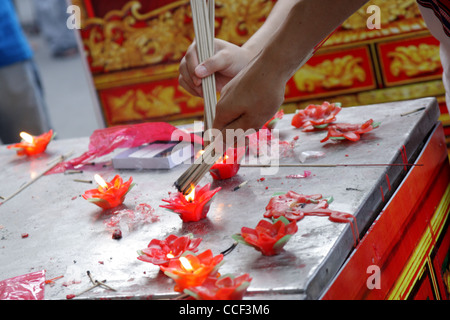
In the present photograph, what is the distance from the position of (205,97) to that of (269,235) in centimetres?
46

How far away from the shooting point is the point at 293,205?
1.10 metres

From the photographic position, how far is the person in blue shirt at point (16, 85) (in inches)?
122

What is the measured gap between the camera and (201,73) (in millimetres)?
1354

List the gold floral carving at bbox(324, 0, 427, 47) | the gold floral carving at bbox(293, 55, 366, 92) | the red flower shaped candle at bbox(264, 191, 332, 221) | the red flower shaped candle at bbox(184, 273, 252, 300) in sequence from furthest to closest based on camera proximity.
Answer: the gold floral carving at bbox(293, 55, 366, 92) < the gold floral carving at bbox(324, 0, 427, 47) < the red flower shaped candle at bbox(264, 191, 332, 221) < the red flower shaped candle at bbox(184, 273, 252, 300)

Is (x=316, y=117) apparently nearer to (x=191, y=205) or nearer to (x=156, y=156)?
(x=156, y=156)

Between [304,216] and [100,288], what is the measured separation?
15.6 inches

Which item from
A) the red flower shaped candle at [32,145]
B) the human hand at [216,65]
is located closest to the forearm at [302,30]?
the human hand at [216,65]

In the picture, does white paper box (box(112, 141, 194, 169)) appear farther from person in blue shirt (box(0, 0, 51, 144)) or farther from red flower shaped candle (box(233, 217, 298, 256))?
person in blue shirt (box(0, 0, 51, 144))

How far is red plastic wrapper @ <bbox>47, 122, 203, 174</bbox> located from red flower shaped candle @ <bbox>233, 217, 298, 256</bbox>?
69 cm

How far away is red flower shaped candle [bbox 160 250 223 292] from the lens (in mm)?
885

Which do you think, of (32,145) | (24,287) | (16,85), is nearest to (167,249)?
(24,287)

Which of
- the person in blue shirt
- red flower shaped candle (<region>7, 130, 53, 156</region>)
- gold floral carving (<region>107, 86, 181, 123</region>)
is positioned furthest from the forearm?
the person in blue shirt

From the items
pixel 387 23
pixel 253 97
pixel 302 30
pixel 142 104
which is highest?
pixel 302 30
